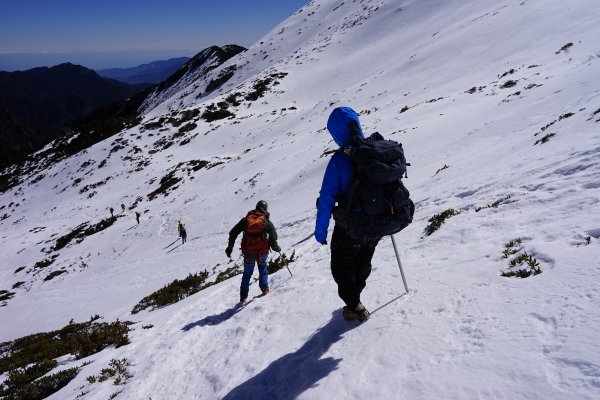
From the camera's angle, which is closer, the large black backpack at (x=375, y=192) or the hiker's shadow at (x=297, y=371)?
the large black backpack at (x=375, y=192)

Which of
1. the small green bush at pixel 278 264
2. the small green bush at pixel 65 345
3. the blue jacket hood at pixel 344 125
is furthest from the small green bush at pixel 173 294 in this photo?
the blue jacket hood at pixel 344 125

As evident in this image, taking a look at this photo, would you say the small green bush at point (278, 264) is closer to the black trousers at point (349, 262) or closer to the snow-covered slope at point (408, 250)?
the snow-covered slope at point (408, 250)

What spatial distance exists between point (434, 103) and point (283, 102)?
142 feet

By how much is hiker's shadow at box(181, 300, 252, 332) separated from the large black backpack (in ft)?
15.4

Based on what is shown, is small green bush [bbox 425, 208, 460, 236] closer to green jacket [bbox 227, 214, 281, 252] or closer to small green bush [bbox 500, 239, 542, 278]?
small green bush [bbox 500, 239, 542, 278]

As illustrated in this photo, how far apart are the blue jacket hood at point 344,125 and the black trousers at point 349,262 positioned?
1.19 metres

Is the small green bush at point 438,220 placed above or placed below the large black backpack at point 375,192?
below

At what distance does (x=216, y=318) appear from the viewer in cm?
841

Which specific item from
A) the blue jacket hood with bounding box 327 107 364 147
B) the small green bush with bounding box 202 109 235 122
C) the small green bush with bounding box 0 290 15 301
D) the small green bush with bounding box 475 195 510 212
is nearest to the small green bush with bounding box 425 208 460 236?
the small green bush with bounding box 475 195 510 212

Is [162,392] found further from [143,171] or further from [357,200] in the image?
[143,171]

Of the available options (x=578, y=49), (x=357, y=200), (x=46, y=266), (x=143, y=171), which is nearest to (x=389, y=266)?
(x=357, y=200)

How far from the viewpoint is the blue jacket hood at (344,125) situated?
466 cm

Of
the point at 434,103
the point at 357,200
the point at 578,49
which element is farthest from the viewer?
the point at 434,103

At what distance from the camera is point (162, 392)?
6.02 m
